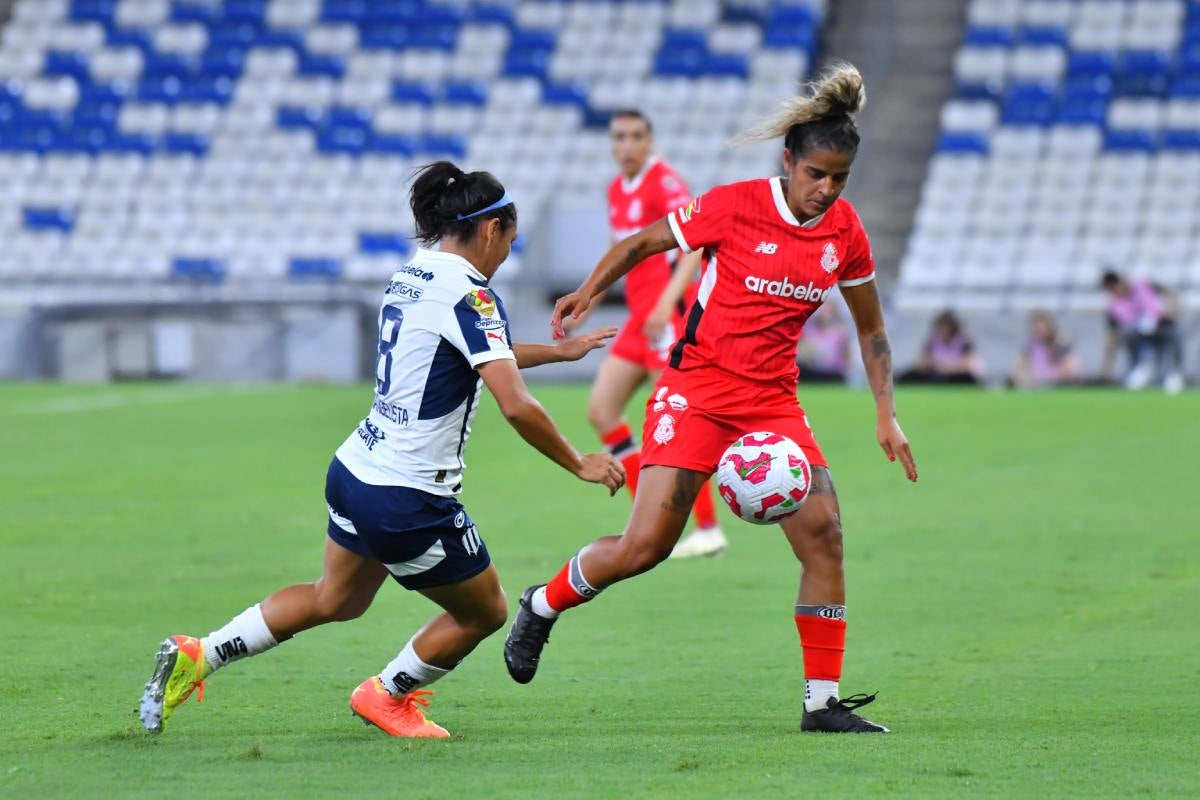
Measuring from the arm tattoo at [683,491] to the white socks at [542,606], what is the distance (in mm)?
534

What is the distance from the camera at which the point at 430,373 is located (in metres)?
5.71

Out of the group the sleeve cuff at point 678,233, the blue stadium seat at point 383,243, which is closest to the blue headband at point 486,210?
the sleeve cuff at point 678,233

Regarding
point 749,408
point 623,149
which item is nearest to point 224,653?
point 749,408

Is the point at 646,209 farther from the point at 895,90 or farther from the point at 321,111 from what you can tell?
the point at 321,111

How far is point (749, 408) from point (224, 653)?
1.97 meters

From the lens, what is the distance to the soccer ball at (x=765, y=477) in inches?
245

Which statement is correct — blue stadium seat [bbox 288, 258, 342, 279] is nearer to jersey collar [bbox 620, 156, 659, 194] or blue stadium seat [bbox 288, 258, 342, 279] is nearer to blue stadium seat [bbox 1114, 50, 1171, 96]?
blue stadium seat [bbox 1114, 50, 1171, 96]

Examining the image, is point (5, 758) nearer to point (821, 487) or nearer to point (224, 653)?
point (224, 653)

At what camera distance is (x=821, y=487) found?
627cm

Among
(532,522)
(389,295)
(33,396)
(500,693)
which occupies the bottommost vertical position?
(33,396)

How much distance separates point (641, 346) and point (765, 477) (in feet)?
16.1

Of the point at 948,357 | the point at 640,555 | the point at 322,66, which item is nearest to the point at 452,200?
the point at 640,555

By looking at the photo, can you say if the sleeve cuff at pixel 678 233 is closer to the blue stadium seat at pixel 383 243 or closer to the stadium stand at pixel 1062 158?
the stadium stand at pixel 1062 158

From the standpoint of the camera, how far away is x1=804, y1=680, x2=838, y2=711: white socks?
20.0 ft
